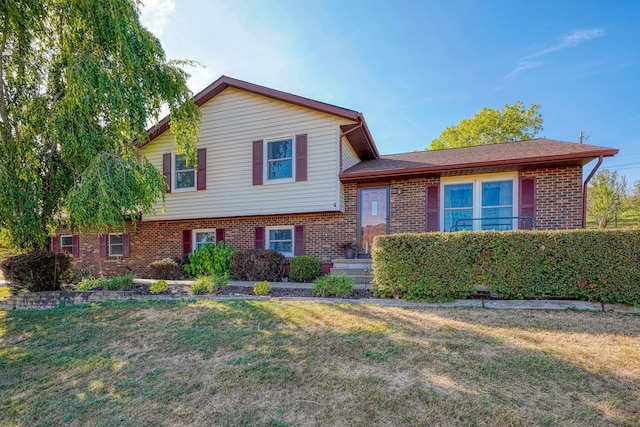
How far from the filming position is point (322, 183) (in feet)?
29.5

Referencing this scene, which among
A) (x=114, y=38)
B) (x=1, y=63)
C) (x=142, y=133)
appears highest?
(x=114, y=38)

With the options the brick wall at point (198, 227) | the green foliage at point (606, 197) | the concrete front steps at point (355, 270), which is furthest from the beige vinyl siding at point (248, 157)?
the green foliage at point (606, 197)

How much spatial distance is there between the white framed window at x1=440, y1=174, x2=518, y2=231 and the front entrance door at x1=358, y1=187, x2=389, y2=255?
164 centimetres

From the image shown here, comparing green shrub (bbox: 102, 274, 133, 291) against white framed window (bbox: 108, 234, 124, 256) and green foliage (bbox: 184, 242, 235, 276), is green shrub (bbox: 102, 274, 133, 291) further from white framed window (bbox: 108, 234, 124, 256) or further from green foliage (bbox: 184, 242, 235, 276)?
white framed window (bbox: 108, 234, 124, 256)

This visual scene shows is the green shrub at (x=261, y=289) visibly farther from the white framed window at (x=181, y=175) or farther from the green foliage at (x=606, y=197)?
the green foliage at (x=606, y=197)

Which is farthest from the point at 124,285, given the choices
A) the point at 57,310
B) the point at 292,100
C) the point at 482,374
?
the point at 482,374

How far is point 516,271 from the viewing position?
522 centimetres

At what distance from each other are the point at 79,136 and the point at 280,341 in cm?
634

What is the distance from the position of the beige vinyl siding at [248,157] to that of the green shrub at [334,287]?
2.91 m

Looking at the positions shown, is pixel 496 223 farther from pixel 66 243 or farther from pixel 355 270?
pixel 66 243

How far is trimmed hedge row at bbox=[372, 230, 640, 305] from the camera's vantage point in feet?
15.8

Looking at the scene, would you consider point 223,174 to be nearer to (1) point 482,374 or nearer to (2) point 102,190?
(2) point 102,190

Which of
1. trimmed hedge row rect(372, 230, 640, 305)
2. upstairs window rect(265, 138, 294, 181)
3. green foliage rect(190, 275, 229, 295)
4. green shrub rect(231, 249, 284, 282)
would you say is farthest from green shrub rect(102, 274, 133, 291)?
trimmed hedge row rect(372, 230, 640, 305)

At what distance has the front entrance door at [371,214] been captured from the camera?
9195 millimetres
